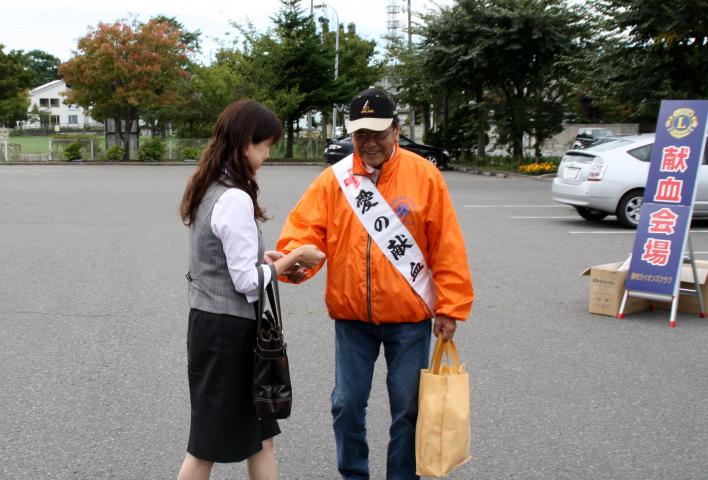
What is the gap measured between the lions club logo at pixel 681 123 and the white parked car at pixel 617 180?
18.9ft

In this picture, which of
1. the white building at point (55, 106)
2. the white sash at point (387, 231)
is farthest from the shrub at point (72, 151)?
the white building at point (55, 106)

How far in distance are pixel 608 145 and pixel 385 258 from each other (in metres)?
11.2

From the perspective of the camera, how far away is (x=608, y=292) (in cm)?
738

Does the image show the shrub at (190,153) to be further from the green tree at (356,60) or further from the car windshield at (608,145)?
the car windshield at (608,145)

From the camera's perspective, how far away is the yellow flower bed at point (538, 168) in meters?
26.3

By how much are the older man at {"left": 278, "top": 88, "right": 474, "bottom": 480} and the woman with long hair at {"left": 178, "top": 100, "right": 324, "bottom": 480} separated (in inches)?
14.1

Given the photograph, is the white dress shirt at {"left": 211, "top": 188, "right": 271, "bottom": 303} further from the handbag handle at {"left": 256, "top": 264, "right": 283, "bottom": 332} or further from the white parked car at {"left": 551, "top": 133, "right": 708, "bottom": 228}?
the white parked car at {"left": 551, "top": 133, "right": 708, "bottom": 228}

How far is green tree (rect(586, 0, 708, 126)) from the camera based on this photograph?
1812 cm

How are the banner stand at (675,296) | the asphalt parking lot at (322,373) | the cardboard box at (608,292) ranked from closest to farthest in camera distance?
the asphalt parking lot at (322,373) < the banner stand at (675,296) < the cardboard box at (608,292)

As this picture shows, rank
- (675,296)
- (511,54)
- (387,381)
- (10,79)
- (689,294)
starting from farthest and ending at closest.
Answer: (10,79) < (511,54) < (689,294) < (675,296) < (387,381)

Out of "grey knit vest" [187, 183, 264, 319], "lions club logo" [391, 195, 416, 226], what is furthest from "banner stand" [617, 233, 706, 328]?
"grey knit vest" [187, 183, 264, 319]

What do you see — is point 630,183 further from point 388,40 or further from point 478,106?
point 388,40

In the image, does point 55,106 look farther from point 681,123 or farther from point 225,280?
point 225,280

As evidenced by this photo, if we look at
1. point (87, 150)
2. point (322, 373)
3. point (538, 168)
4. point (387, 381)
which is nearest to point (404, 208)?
point (387, 381)
